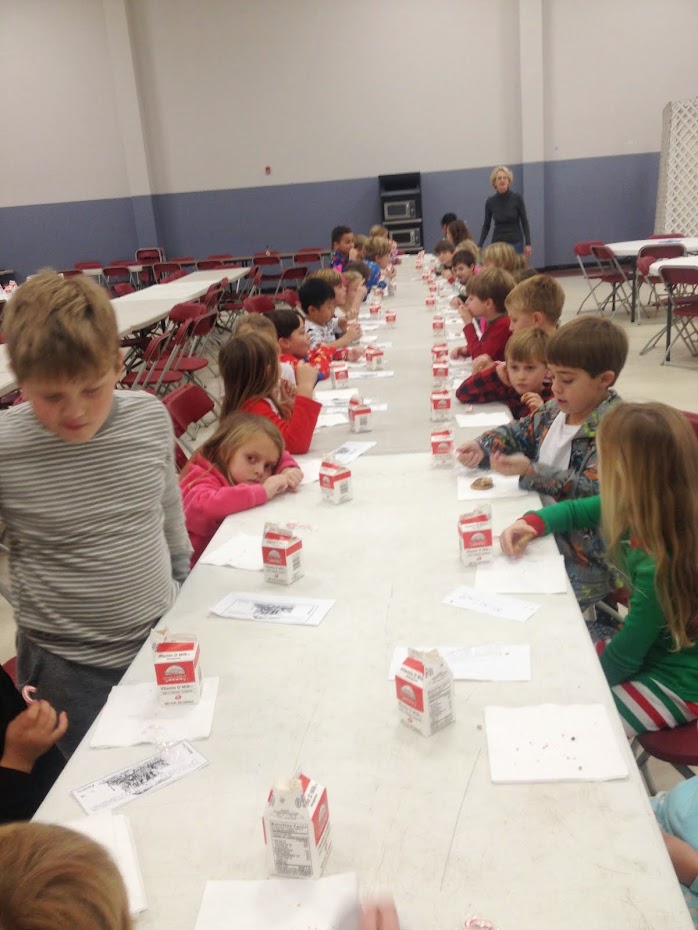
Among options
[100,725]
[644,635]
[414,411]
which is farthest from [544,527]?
[414,411]

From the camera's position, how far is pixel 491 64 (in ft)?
40.4

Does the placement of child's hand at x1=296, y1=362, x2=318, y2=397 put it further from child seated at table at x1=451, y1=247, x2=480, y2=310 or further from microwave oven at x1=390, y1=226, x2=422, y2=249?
microwave oven at x1=390, y1=226, x2=422, y2=249

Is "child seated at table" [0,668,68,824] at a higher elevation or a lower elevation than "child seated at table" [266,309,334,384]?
lower

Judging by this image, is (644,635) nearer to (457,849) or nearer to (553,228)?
(457,849)

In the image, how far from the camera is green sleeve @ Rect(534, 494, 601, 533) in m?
2.12

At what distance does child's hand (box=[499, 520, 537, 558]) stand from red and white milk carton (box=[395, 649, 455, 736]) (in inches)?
26.3

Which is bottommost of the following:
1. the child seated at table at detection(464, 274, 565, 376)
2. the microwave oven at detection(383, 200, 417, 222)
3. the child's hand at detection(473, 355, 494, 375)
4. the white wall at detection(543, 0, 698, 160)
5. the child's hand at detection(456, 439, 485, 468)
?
the child's hand at detection(456, 439, 485, 468)

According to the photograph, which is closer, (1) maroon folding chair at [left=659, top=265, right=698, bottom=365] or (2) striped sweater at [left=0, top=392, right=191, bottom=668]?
(2) striped sweater at [left=0, top=392, right=191, bottom=668]

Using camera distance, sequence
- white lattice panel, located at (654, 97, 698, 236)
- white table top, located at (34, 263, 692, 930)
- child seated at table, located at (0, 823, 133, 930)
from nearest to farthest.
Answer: child seated at table, located at (0, 823, 133, 930), white table top, located at (34, 263, 692, 930), white lattice panel, located at (654, 97, 698, 236)

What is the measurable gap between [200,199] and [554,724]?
42.9 feet

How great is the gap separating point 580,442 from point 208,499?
117cm

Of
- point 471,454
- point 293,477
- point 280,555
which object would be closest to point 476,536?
point 280,555

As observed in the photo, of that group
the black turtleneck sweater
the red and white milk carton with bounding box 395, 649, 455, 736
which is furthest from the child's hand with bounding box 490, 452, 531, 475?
the black turtleneck sweater

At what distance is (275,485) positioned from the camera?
2568mm
